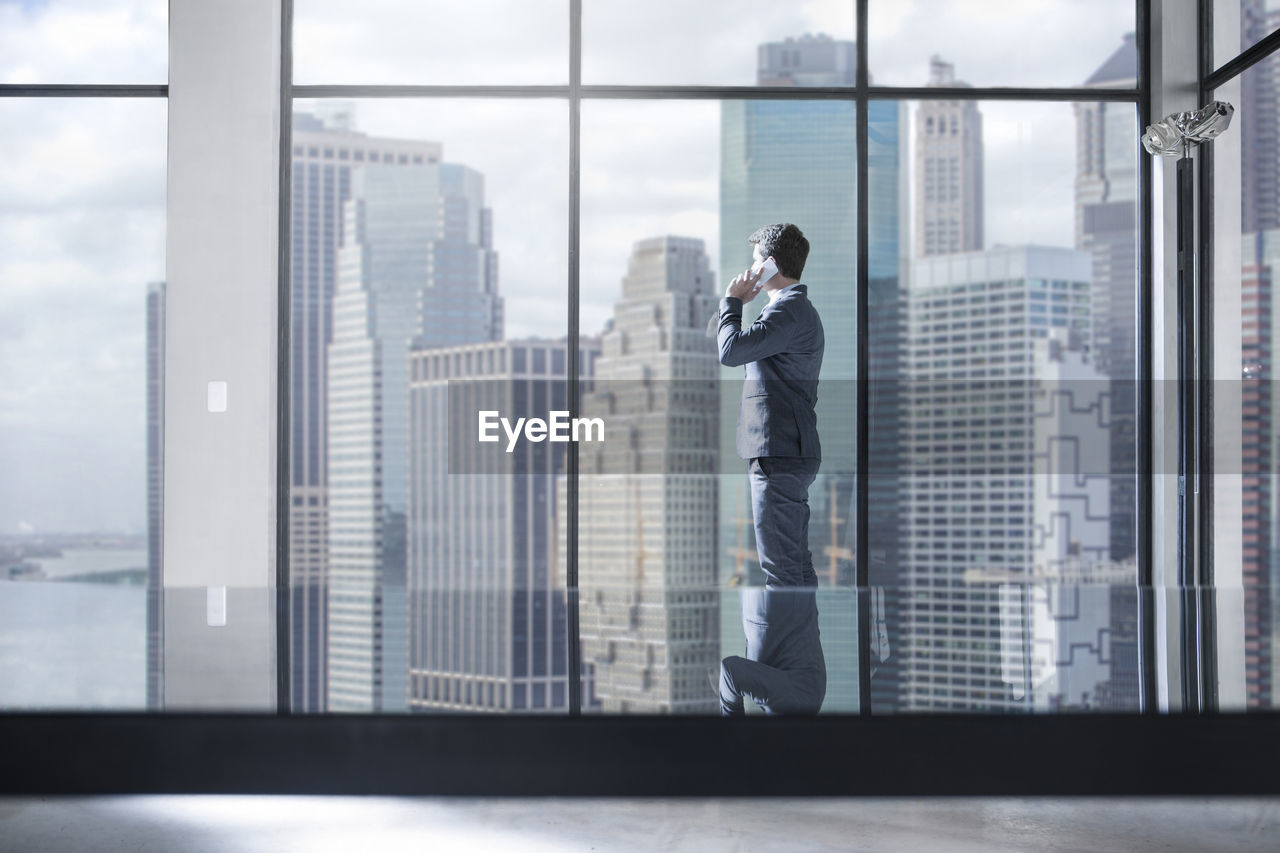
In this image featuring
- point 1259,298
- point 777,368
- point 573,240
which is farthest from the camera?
point 573,240

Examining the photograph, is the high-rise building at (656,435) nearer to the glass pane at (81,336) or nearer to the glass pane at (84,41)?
the glass pane at (81,336)

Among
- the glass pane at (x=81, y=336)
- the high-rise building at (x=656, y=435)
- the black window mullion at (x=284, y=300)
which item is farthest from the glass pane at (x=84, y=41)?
the high-rise building at (x=656, y=435)

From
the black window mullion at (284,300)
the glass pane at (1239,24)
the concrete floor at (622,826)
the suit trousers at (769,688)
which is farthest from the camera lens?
the black window mullion at (284,300)

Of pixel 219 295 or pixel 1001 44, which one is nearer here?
pixel 219 295

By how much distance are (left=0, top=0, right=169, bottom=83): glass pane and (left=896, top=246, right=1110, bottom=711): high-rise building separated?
3.35m

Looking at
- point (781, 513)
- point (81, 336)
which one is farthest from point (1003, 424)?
point (81, 336)

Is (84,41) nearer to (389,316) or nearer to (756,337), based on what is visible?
(389,316)

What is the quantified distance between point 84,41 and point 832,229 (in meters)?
3.26

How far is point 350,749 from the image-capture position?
1248 millimetres

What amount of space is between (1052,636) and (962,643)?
0.57ft

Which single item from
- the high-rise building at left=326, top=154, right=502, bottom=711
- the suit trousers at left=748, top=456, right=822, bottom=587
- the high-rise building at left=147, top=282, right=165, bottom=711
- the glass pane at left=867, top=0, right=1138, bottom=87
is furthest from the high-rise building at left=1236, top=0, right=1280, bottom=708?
the high-rise building at left=147, top=282, right=165, bottom=711

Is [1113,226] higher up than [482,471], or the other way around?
[1113,226]

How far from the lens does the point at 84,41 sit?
14.4 feet

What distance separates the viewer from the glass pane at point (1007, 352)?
4418 mm
